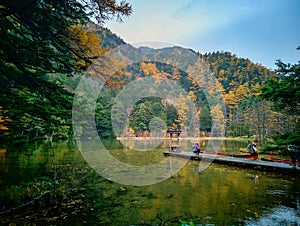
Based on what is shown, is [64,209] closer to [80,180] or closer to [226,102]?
[80,180]

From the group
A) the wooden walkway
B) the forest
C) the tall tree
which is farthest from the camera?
the wooden walkway

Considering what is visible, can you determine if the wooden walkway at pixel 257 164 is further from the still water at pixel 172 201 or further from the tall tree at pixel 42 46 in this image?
the tall tree at pixel 42 46

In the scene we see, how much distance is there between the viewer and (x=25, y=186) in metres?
5.96

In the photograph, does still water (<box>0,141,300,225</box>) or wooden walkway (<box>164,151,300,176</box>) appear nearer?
still water (<box>0,141,300,225</box>)

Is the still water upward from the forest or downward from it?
downward

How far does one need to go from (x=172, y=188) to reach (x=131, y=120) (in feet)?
95.2

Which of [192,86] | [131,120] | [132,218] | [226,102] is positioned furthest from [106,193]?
[192,86]

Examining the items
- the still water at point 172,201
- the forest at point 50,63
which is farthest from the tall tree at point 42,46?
the still water at point 172,201

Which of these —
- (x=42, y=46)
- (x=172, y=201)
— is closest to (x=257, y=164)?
(x=172, y=201)

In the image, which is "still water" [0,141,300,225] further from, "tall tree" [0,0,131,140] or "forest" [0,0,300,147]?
"tall tree" [0,0,131,140]

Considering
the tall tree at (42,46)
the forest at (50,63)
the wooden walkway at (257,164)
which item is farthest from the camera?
the wooden walkway at (257,164)

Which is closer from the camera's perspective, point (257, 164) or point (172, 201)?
point (172, 201)

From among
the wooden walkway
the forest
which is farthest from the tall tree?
the wooden walkway

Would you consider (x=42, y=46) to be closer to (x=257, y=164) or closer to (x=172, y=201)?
(x=172, y=201)
